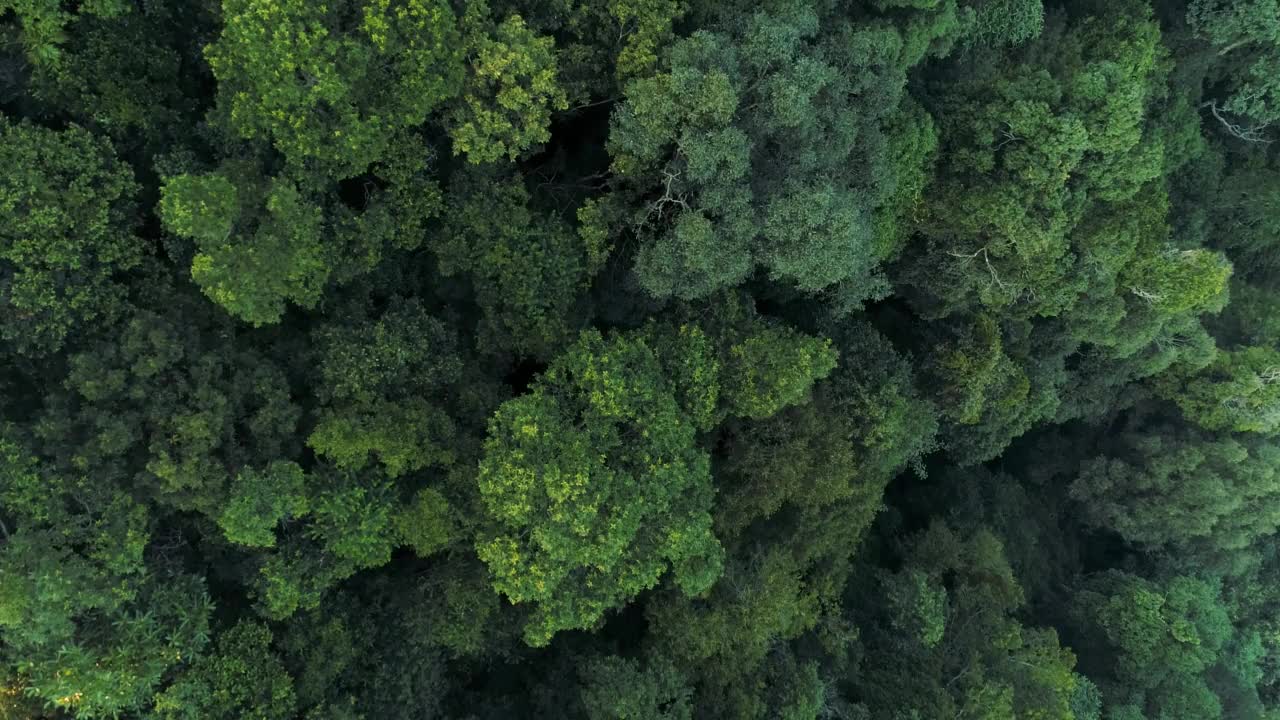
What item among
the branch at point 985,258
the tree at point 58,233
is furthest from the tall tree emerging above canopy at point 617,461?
the tree at point 58,233

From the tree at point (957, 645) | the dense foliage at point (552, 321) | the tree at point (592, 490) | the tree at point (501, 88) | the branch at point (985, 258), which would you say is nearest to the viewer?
the dense foliage at point (552, 321)

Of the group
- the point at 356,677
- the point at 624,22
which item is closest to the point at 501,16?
the point at 624,22

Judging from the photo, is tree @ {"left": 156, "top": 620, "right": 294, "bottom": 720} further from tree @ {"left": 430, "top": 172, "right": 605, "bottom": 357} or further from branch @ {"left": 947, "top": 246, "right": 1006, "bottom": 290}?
branch @ {"left": 947, "top": 246, "right": 1006, "bottom": 290}

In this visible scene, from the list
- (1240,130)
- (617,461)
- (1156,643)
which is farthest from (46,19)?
(1156,643)

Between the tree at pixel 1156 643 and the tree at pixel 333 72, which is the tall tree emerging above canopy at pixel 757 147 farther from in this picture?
the tree at pixel 1156 643

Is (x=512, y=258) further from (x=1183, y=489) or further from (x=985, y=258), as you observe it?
(x=1183, y=489)

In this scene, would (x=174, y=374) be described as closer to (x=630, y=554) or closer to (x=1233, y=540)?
(x=630, y=554)

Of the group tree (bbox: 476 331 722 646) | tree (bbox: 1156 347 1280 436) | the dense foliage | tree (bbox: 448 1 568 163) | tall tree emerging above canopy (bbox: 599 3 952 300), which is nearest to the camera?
the dense foliage

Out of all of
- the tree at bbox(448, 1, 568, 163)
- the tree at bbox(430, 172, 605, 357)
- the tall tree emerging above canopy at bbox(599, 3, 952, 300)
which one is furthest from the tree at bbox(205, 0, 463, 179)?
the tall tree emerging above canopy at bbox(599, 3, 952, 300)

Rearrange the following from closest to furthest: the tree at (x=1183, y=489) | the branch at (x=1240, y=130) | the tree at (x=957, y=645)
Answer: the tree at (x=957, y=645) < the branch at (x=1240, y=130) < the tree at (x=1183, y=489)

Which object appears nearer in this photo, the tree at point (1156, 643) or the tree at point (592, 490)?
the tree at point (592, 490)
